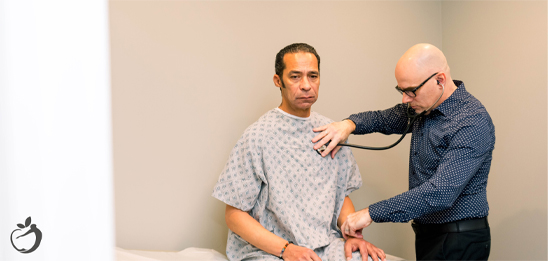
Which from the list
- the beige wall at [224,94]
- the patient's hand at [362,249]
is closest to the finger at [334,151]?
the patient's hand at [362,249]

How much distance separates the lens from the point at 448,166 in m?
1.57

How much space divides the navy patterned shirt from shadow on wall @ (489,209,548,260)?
3.17 ft

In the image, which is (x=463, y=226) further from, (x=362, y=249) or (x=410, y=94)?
(x=410, y=94)

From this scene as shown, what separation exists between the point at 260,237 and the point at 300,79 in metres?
0.71

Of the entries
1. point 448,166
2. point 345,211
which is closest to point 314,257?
point 345,211

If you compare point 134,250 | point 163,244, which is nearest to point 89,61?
point 134,250

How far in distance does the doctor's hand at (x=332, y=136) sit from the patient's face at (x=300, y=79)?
142mm

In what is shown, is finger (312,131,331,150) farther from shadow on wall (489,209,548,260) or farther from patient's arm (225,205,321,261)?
shadow on wall (489,209,548,260)

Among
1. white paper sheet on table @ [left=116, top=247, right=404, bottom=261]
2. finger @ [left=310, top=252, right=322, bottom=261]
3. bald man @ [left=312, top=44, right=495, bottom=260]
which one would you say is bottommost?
white paper sheet on table @ [left=116, top=247, right=404, bottom=261]

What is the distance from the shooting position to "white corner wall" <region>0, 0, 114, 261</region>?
660 millimetres

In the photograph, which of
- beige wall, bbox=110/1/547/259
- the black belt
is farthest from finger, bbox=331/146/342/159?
beige wall, bbox=110/1/547/259

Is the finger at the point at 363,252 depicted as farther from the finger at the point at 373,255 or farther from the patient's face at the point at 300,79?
the patient's face at the point at 300,79

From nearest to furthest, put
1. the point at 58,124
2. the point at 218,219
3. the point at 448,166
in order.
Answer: the point at 58,124, the point at 448,166, the point at 218,219

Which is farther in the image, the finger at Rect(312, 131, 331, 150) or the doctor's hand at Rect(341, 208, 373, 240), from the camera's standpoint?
the finger at Rect(312, 131, 331, 150)
